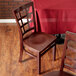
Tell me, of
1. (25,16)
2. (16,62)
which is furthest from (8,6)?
(16,62)

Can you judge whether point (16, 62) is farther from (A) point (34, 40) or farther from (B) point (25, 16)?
(B) point (25, 16)

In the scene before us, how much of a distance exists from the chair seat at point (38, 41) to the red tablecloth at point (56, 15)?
166 mm

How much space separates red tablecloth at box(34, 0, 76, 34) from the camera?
2.18 meters

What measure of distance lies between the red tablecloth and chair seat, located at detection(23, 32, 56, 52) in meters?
0.17

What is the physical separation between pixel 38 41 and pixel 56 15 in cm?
47

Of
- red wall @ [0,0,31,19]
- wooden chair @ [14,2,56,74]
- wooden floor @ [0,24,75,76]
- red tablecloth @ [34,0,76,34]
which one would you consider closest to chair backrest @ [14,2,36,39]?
wooden chair @ [14,2,56,74]

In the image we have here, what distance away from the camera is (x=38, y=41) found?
2131 millimetres

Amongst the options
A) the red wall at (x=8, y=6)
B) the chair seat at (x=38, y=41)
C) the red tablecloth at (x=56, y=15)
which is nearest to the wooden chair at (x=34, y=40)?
the chair seat at (x=38, y=41)

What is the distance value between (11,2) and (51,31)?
139 centimetres

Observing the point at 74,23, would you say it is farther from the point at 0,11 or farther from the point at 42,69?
the point at 0,11

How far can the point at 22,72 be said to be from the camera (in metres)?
2.25

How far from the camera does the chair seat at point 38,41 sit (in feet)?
6.69

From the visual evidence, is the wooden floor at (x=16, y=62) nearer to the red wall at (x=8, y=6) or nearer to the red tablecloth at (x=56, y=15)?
the red tablecloth at (x=56, y=15)

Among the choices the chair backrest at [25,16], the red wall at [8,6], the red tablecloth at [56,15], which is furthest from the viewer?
the red wall at [8,6]
